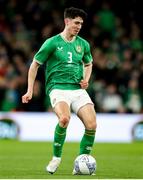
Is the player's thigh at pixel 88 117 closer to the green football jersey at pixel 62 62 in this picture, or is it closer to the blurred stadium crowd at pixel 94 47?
the green football jersey at pixel 62 62

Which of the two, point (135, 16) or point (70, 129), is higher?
point (135, 16)

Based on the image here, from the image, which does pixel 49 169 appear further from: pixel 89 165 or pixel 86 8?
pixel 86 8

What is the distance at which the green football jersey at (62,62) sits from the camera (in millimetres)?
11289

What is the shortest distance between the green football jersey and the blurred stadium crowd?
9364 mm

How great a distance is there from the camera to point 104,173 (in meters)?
11.3

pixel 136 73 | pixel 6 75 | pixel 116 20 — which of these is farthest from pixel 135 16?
pixel 6 75

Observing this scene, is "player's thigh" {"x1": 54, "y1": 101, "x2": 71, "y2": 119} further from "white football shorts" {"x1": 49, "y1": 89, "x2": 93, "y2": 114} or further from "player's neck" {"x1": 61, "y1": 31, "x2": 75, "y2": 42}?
"player's neck" {"x1": 61, "y1": 31, "x2": 75, "y2": 42}

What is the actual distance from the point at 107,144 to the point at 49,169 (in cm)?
852

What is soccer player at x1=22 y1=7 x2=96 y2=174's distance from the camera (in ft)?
36.5

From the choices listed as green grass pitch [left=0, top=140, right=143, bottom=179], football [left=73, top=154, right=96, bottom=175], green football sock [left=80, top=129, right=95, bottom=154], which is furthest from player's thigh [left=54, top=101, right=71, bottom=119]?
green grass pitch [left=0, top=140, right=143, bottom=179]

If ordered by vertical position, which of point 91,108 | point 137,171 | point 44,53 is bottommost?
point 137,171

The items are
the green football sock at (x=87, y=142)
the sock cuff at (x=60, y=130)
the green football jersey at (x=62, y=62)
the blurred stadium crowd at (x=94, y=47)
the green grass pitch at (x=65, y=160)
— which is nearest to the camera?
the green grass pitch at (x=65, y=160)

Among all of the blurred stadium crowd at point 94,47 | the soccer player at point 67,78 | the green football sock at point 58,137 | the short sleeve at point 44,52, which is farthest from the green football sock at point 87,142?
the blurred stadium crowd at point 94,47

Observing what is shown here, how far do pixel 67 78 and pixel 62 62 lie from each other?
0.24 m
